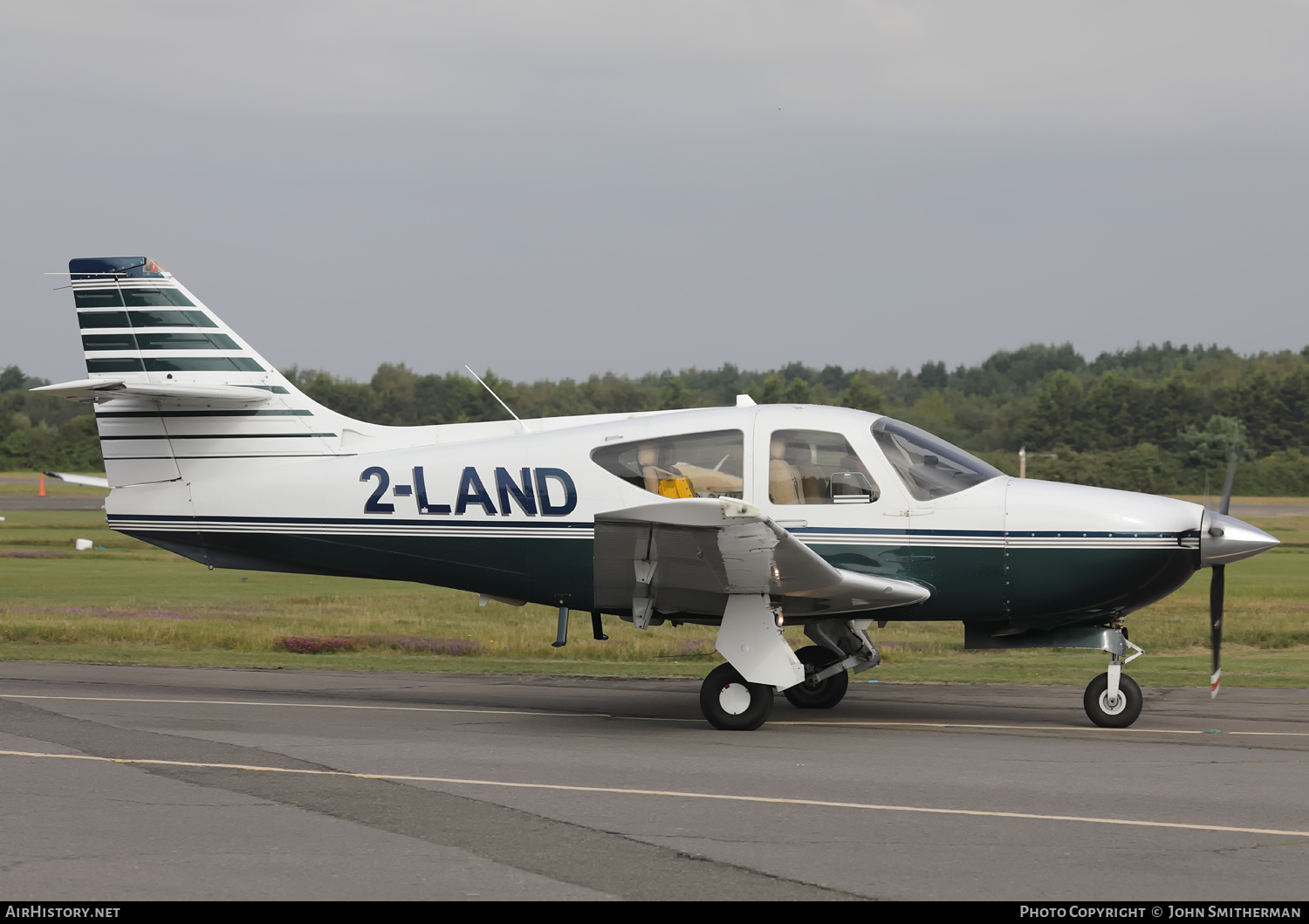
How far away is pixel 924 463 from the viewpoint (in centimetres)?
1070

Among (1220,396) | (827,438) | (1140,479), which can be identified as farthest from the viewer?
(1220,396)

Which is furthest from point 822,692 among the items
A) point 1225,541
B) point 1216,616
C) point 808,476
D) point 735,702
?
point 1225,541

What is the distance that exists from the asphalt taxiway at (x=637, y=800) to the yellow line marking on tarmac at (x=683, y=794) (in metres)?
0.03

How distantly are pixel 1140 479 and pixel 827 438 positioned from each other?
206 feet

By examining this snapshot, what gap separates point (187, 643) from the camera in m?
18.6

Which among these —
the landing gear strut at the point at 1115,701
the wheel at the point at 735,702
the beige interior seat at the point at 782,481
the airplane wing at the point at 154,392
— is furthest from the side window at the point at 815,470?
the airplane wing at the point at 154,392

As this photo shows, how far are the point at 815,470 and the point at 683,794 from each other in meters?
3.87

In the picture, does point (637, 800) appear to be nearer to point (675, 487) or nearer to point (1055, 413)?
point (675, 487)

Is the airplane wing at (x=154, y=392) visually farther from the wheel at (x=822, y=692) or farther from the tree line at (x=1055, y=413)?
the tree line at (x=1055, y=413)

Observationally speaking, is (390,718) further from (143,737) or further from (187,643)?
(187,643)

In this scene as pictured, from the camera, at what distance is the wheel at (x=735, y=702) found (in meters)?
10.3

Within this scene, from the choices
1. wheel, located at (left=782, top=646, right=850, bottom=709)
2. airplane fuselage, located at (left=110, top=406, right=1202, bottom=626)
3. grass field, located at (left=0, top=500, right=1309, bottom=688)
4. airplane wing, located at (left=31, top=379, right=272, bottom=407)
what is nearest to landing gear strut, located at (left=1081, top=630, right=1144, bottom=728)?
airplane fuselage, located at (left=110, top=406, right=1202, bottom=626)

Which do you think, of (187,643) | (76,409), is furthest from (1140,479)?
(76,409)

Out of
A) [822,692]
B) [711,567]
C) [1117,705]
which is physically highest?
[711,567]
